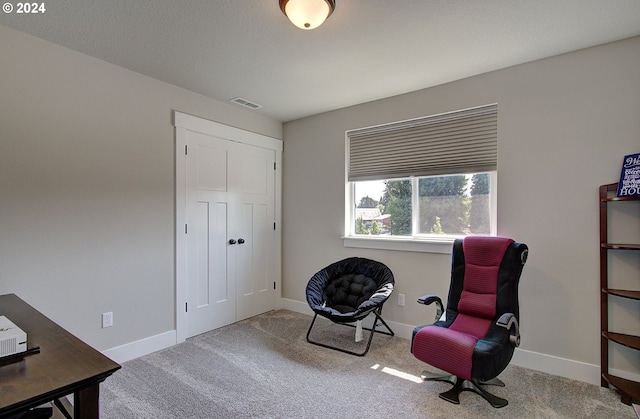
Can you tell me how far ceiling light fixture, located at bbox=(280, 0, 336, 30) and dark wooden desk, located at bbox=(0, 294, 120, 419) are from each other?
185cm

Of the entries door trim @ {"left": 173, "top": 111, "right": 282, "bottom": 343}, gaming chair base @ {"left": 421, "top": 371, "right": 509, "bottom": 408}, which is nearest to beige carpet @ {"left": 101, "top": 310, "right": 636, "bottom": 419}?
gaming chair base @ {"left": 421, "top": 371, "right": 509, "bottom": 408}

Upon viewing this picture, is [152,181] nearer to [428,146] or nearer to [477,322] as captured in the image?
[428,146]

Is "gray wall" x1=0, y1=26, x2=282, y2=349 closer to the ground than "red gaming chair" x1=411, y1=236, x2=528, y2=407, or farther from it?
farther from it

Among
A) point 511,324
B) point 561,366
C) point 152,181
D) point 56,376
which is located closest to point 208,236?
point 152,181

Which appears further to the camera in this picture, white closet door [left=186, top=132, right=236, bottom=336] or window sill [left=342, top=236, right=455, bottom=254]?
white closet door [left=186, top=132, right=236, bottom=336]

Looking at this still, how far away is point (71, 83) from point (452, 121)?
10.5ft

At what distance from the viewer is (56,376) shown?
1.03m

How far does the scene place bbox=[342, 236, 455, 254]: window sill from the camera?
9.94 ft

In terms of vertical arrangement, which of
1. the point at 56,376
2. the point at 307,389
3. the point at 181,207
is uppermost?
the point at 181,207

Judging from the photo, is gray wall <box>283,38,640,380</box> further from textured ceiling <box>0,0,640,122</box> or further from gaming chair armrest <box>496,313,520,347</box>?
gaming chair armrest <box>496,313,520,347</box>

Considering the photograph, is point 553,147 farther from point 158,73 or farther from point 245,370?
point 158,73

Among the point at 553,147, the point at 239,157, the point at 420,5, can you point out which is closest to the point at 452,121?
the point at 553,147

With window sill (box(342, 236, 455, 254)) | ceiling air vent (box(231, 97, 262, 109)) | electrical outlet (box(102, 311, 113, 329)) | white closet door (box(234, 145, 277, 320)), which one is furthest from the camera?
white closet door (box(234, 145, 277, 320))

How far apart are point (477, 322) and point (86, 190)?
3152 millimetres
